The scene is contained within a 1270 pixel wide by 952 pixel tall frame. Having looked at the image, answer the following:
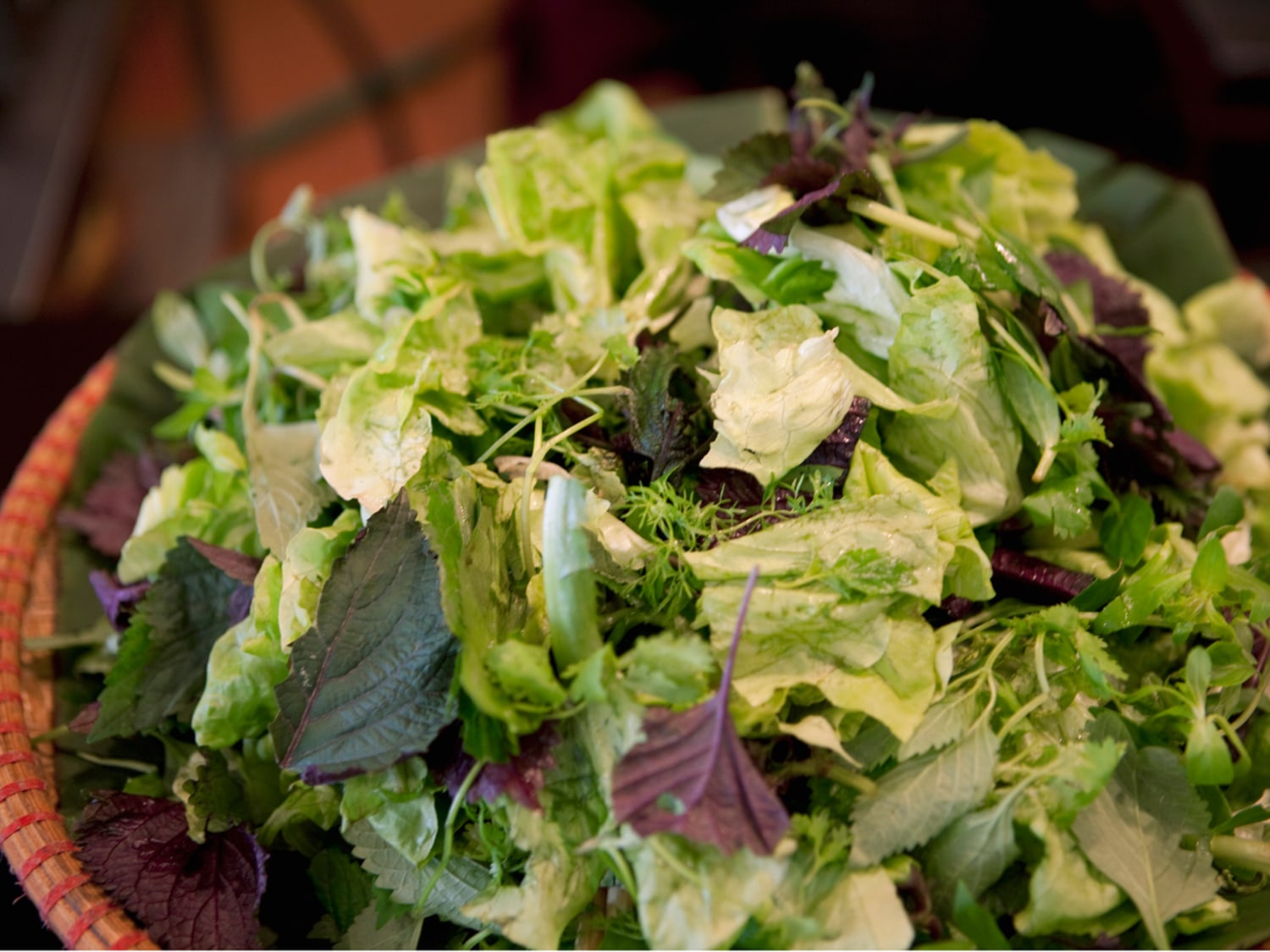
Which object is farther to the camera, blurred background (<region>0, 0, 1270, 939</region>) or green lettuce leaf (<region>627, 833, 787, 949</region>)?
blurred background (<region>0, 0, 1270, 939</region>)

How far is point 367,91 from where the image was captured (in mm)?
2988

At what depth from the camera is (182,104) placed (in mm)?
2732

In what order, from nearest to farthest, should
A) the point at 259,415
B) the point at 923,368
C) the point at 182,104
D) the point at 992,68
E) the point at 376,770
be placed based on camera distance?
the point at 376,770 → the point at 923,368 → the point at 259,415 → the point at 992,68 → the point at 182,104

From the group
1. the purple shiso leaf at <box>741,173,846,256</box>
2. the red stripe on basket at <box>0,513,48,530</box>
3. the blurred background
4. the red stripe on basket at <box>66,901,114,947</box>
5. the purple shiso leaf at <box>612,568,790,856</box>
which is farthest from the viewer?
the blurred background

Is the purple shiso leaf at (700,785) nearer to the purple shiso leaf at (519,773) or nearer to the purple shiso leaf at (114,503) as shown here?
the purple shiso leaf at (519,773)

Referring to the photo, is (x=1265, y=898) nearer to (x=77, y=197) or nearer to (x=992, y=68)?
(x=992, y=68)

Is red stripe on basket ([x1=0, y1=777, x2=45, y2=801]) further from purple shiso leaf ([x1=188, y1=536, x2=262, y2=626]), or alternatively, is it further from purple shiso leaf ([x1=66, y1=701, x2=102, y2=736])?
purple shiso leaf ([x1=188, y1=536, x2=262, y2=626])

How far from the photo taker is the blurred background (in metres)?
1.84

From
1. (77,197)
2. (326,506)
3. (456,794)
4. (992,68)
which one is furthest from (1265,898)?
(77,197)

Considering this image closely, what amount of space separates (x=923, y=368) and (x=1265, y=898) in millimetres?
435

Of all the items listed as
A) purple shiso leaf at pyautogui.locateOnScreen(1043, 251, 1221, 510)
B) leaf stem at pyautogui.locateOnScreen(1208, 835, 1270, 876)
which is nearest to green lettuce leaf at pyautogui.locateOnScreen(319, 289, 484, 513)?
purple shiso leaf at pyautogui.locateOnScreen(1043, 251, 1221, 510)

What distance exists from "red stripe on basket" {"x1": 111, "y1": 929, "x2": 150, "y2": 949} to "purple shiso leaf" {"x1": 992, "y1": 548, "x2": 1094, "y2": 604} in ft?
2.21

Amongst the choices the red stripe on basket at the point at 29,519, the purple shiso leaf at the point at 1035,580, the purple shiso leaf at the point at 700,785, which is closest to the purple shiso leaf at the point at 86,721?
the red stripe on basket at the point at 29,519

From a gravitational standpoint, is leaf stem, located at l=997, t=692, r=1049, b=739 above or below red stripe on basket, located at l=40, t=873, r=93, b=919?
below
